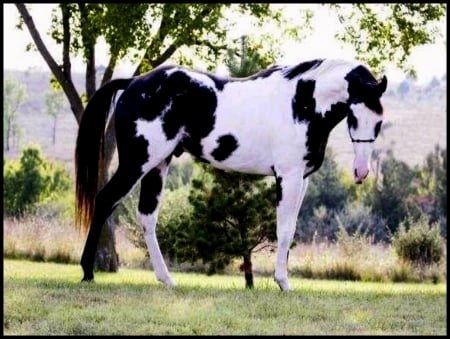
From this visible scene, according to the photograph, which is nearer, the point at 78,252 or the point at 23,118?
the point at 78,252

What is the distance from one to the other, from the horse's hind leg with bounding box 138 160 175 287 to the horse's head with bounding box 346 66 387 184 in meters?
1.79

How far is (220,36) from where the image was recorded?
1262cm

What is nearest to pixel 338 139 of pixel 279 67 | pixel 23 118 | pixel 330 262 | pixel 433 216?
pixel 23 118

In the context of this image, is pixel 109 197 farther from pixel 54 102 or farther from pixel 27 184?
pixel 54 102

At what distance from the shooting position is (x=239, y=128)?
25.3 feet

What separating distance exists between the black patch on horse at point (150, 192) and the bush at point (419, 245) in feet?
28.4

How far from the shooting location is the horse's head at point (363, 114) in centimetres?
750

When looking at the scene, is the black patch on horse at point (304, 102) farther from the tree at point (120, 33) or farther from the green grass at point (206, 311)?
the tree at point (120, 33)

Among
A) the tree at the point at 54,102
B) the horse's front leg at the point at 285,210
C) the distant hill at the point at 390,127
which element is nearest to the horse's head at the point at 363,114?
the horse's front leg at the point at 285,210

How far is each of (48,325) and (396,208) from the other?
20383 mm

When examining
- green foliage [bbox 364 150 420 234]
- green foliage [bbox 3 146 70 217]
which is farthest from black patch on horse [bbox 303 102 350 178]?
green foliage [bbox 3 146 70 217]

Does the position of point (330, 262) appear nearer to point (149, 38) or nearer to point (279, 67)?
point (149, 38)

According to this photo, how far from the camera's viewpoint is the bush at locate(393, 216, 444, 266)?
15.9m

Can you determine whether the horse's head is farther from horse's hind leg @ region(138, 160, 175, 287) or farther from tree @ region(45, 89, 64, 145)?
tree @ region(45, 89, 64, 145)
